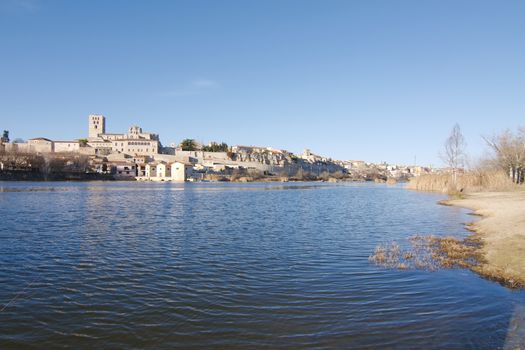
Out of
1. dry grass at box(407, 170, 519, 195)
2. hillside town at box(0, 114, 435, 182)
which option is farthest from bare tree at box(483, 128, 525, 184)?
hillside town at box(0, 114, 435, 182)

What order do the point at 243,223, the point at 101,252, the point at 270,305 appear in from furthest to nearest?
the point at 243,223 < the point at 101,252 < the point at 270,305

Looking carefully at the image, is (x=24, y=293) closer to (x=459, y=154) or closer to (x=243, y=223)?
(x=243, y=223)

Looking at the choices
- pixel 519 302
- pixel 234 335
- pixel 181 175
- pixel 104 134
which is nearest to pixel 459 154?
pixel 519 302

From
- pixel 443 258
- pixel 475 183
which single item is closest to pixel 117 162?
pixel 475 183

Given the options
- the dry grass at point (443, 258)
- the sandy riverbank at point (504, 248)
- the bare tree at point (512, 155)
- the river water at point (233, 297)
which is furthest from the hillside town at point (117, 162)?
the river water at point (233, 297)

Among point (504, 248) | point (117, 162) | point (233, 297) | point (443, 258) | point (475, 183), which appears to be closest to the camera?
point (233, 297)

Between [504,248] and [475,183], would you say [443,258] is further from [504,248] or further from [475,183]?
[475,183]

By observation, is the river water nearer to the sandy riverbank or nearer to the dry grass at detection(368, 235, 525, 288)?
the dry grass at detection(368, 235, 525, 288)

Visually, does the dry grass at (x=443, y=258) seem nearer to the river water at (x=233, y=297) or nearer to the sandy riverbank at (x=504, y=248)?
the sandy riverbank at (x=504, y=248)

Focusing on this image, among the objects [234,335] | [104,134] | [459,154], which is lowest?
[234,335]

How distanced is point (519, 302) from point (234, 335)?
667 cm

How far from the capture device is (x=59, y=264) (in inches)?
511

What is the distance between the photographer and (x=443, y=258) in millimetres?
14133

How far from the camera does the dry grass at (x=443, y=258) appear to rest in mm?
11711
